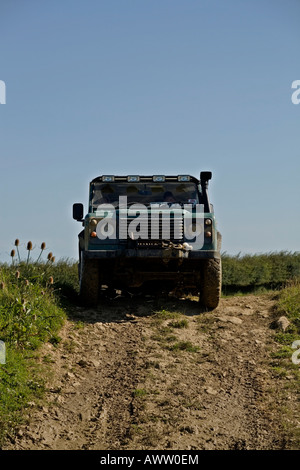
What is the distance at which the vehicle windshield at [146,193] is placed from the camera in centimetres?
1052

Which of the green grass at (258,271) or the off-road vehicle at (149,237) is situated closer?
the off-road vehicle at (149,237)

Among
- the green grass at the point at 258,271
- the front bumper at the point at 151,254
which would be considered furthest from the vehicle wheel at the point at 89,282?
the green grass at the point at 258,271

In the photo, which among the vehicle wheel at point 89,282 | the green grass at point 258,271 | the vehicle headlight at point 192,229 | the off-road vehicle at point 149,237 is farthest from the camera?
the green grass at point 258,271

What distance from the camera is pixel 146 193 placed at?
10633mm

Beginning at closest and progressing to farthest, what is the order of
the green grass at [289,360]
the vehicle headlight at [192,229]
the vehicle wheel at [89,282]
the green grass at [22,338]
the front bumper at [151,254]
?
1. the green grass at [289,360]
2. the green grass at [22,338]
3. the front bumper at [151,254]
4. the vehicle headlight at [192,229]
5. the vehicle wheel at [89,282]

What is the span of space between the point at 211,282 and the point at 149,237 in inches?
49.6

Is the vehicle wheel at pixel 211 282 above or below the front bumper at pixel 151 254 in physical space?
below

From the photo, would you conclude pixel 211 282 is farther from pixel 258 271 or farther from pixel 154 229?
pixel 258 271

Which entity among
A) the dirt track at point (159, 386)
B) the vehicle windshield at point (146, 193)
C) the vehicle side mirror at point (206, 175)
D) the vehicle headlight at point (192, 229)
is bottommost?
the dirt track at point (159, 386)

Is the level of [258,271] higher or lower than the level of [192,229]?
lower

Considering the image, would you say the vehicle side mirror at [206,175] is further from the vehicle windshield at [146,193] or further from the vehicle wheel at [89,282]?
the vehicle wheel at [89,282]

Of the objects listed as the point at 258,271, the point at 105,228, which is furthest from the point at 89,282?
the point at 258,271

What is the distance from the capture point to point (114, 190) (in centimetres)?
1068
